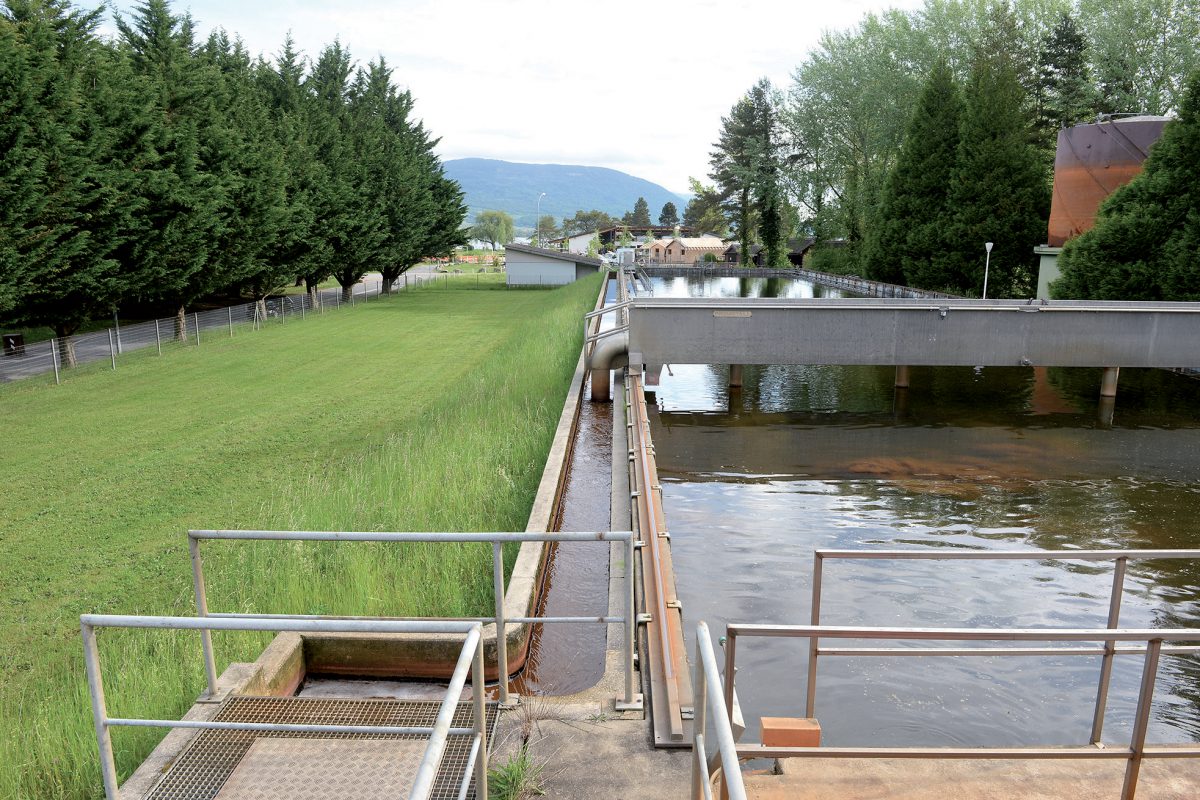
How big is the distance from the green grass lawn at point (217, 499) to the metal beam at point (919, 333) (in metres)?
3.28

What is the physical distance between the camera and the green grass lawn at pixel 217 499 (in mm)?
5723

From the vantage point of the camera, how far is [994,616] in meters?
9.13

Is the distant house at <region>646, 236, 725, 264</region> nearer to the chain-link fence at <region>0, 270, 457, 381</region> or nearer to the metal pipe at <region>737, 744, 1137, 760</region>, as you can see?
the chain-link fence at <region>0, 270, 457, 381</region>

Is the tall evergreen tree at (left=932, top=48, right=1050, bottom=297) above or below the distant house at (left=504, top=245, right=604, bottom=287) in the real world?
above

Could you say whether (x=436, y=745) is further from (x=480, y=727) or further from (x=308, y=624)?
(x=480, y=727)

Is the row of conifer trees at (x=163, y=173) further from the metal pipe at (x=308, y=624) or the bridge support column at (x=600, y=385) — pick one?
the metal pipe at (x=308, y=624)

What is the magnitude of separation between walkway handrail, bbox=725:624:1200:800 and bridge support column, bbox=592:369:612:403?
48.3 feet

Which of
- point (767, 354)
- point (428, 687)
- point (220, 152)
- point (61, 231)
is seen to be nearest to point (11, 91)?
point (61, 231)

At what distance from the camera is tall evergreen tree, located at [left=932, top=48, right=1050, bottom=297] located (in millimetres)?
40344

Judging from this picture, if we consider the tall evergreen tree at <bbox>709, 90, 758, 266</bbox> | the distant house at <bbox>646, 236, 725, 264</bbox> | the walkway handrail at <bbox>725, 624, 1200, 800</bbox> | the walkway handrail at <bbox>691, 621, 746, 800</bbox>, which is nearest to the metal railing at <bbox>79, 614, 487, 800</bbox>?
the walkway handrail at <bbox>691, 621, 746, 800</bbox>

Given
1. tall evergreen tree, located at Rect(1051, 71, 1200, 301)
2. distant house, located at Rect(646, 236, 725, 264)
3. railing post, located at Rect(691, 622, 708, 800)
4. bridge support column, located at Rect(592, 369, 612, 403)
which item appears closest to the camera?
railing post, located at Rect(691, 622, 708, 800)

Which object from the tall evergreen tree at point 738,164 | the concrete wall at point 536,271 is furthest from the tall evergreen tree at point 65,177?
the tall evergreen tree at point 738,164

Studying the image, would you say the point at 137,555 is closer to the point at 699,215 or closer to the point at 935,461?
the point at 935,461

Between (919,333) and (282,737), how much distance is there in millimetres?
18131
